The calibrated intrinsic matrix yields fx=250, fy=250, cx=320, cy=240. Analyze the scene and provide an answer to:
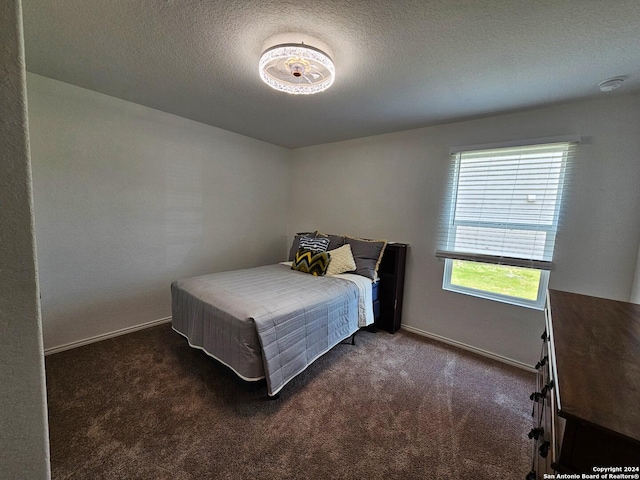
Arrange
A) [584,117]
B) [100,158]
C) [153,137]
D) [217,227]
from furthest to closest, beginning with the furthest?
[217,227] → [153,137] → [100,158] → [584,117]

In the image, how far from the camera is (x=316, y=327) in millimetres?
2057

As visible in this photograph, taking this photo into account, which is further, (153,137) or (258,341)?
(153,137)

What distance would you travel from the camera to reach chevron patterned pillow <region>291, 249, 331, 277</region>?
2824 mm

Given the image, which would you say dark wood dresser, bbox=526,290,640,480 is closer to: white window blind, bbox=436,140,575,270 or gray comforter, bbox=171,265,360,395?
white window blind, bbox=436,140,575,270

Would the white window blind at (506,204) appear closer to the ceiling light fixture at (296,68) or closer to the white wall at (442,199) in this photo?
the white wall at (442,199)

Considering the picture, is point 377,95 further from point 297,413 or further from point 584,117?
point 297,413

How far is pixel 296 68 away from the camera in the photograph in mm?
1558

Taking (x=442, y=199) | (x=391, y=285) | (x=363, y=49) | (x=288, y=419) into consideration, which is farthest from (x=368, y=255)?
(x=363, y=49)

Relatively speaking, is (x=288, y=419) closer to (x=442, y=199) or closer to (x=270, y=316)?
(x=270, y=316)

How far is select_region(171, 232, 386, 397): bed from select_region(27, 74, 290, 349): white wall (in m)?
0.81

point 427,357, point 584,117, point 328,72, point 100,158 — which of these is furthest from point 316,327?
point 584,117

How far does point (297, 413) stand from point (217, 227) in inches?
95.6

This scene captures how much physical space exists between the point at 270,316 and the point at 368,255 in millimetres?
1583

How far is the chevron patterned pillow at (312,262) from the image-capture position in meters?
2.82
